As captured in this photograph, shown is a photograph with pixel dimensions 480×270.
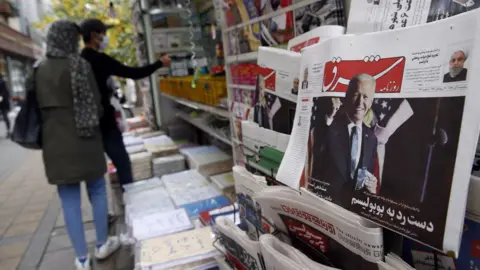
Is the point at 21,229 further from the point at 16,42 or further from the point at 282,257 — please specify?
the point at 16,42

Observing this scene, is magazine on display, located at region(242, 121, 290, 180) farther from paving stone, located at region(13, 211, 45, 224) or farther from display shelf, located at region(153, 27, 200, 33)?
display shelf, located at region(153, 27, 200, 33)

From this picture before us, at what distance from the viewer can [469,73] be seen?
487mm

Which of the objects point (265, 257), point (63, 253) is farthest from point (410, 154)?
point (63, 253)

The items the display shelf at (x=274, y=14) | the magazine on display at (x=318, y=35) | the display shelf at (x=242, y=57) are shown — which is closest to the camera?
the magazine on display at (x=318, y=35)

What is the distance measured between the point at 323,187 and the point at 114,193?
2.98 m

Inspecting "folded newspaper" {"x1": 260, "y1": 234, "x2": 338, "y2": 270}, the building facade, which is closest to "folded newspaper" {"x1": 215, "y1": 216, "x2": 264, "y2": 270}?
"folded newspaper" {"x1": 260, "y1": 234, "x2": 338, "y2": 270}

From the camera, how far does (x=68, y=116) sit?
1.76m

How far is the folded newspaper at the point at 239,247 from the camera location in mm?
828

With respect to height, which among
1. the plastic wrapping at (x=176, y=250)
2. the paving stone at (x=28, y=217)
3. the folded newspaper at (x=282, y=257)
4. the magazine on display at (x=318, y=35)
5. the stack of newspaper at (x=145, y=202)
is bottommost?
the paving stone at (x=28, y=217)

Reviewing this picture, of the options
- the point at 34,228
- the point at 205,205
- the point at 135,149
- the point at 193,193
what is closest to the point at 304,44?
the point at 205,205

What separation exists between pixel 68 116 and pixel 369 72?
158 cm

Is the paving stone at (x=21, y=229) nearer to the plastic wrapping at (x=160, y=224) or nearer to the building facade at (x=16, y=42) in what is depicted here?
the plastic wrapping at (x=160, y=224)

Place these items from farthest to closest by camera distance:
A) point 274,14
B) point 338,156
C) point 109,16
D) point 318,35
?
point 109,16, point 274,14, point 318,35, point 338,156

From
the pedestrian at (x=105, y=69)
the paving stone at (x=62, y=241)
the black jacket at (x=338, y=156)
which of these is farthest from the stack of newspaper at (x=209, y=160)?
the black jacket at (x=338, y=156)
